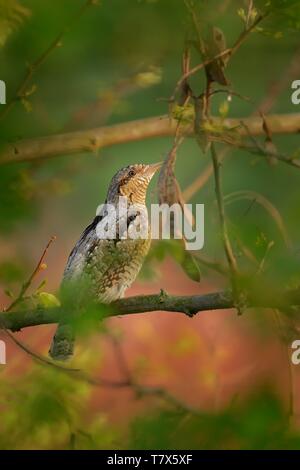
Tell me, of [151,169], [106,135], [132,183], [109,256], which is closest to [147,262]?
[109,256]

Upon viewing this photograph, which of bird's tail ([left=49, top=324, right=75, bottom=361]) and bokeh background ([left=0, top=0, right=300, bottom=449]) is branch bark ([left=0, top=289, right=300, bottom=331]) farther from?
bird's tail ([left=49, top=324, right=75, bottom=361])

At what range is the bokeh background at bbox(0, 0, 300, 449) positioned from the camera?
1390 millimetres

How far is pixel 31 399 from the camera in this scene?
2.06 meters

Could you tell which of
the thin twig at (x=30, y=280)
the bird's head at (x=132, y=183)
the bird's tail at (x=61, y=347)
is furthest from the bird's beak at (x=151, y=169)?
the thin twig at (x=30, y=280)

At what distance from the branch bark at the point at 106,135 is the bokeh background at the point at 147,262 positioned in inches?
2.8

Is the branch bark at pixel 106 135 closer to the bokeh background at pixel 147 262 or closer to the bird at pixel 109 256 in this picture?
the bokeh background at pixel 147 262

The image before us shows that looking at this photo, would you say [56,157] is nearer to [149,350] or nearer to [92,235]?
[92,235]

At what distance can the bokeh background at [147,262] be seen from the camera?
139cm

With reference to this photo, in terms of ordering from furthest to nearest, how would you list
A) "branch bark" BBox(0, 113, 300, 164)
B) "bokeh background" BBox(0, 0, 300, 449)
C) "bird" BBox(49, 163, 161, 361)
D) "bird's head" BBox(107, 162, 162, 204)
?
"bird's head" BBox(107, 162, 162, 204)
"branch bark" BBox(0, 113, 300, 164)
"bird" BBox(49, 163, 161, 361)
"bokeh background" BBox(0, 0, 300, 449)

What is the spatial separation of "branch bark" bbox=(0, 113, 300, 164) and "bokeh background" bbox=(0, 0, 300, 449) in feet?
0.23
